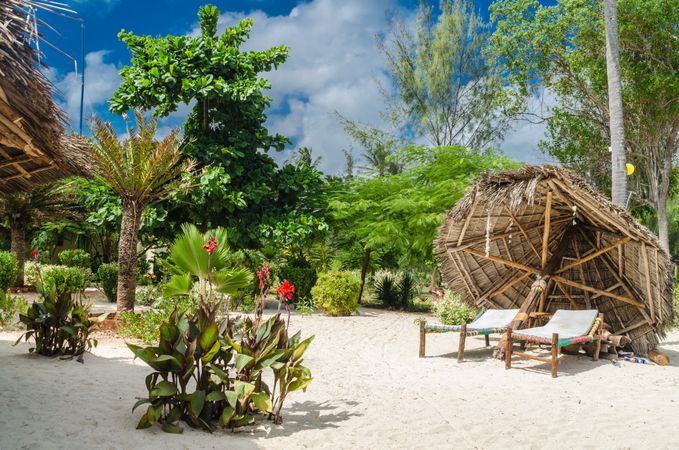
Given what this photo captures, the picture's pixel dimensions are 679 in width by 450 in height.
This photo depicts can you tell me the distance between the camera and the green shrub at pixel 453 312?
11.2m

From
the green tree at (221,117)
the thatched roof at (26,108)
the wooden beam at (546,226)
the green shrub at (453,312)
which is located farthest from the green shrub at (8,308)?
the wooden beam at (546,226)

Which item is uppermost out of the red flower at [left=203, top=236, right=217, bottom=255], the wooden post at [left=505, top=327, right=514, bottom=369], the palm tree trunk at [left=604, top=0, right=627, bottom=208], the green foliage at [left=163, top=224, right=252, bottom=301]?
the palm tree trunk at [left=604, top=0, right=627, bottom=208]

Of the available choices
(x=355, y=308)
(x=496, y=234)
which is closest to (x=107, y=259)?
(x=355, y=308)

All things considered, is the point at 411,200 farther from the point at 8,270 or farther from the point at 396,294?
the point at 8,270

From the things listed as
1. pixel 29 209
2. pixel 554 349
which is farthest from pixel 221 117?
pixel 554 349

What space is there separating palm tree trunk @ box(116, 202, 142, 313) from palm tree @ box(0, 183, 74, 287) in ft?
26.1

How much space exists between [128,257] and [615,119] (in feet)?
32.9

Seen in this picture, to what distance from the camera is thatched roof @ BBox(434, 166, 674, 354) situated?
724 centimetres

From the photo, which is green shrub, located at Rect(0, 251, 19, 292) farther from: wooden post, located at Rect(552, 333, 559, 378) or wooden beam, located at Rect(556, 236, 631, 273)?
wooden post, located at Rect(552, 333, 559, 378)

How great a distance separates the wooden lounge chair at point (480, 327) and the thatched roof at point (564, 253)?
34.8 inches

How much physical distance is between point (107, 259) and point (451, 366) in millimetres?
17358

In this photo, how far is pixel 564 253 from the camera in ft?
29.9

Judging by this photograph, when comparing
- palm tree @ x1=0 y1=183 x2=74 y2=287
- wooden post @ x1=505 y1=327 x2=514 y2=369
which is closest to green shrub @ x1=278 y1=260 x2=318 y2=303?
palm tree @ x1=0 y1=183 x2=74 y2=287

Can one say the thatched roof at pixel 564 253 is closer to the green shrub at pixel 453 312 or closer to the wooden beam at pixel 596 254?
the wooden beam at pixel 596 254
